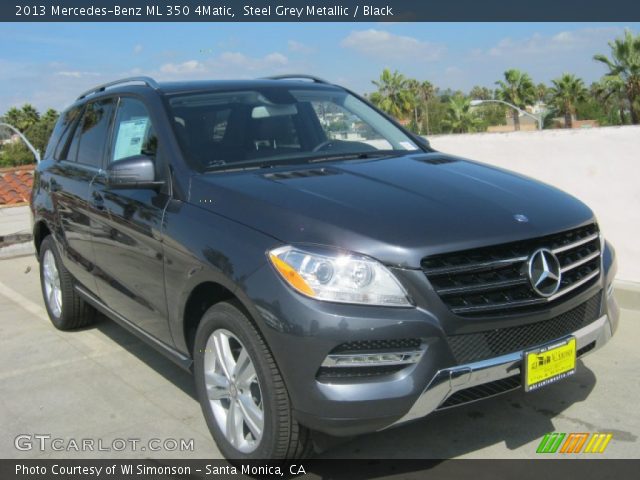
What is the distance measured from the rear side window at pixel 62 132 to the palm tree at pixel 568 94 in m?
59.6

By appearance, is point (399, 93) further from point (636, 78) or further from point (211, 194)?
point (211, 194)

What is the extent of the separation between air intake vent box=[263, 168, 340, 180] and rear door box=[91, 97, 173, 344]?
0.57 metres

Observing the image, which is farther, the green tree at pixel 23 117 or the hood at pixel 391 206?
the green tree at pixel 23 117

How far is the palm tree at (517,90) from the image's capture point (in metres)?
66.1

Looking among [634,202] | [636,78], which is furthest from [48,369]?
[636,78]

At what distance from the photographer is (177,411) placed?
394cm

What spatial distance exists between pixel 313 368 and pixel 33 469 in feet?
5.64

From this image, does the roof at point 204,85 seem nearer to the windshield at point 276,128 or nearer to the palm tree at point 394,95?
the windshield at point 276,128

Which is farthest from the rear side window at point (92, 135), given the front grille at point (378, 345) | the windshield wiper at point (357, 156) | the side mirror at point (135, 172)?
the front grille at point (378, 345)

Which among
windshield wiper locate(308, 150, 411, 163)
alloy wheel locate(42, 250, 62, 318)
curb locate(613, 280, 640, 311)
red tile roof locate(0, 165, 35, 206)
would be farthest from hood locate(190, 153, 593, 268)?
red tile roof locate(0, 165, 35, 206)

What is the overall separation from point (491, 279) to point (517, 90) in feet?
225

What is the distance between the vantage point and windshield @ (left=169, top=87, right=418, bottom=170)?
12.2ft

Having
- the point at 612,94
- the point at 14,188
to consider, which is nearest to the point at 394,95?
the point at 612,94

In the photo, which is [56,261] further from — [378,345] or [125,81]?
[378,345]
